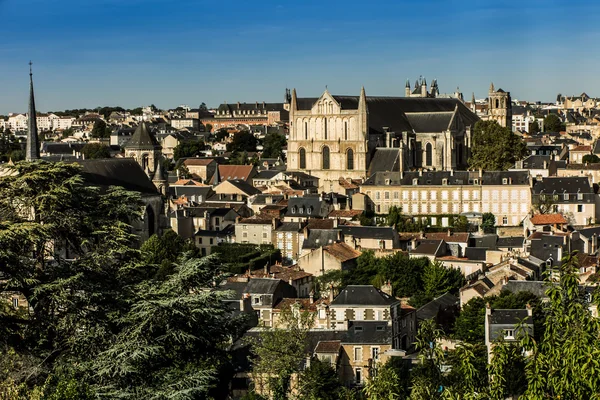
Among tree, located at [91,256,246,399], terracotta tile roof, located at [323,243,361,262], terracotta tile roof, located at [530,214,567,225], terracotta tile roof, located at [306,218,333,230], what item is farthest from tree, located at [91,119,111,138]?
tree, located at [91,256,246,399]

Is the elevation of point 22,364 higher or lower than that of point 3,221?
lower

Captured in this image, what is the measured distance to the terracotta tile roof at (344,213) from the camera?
44781 mm

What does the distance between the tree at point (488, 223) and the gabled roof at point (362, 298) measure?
16351mm

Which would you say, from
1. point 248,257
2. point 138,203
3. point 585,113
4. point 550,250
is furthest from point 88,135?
point 138,203

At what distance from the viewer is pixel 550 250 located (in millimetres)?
36062

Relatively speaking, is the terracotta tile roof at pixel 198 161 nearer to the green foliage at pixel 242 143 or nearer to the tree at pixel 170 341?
the green foliage at pixel 242 143

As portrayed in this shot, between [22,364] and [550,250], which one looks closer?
[22,364]

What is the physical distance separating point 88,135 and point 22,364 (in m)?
119

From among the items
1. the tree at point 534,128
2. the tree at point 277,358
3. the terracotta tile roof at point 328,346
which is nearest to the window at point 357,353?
the terracotta tile roof at point 328,346

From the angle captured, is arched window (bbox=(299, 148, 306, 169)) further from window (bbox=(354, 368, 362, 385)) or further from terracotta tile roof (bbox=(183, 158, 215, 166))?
window (bbox=(354, 368, 362, 385))

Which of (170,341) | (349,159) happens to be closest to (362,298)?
(170,341)

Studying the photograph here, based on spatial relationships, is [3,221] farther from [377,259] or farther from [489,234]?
[489,234]

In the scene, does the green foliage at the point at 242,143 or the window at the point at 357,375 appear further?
the green foliage at the point at 242,143

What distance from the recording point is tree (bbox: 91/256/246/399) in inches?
565
